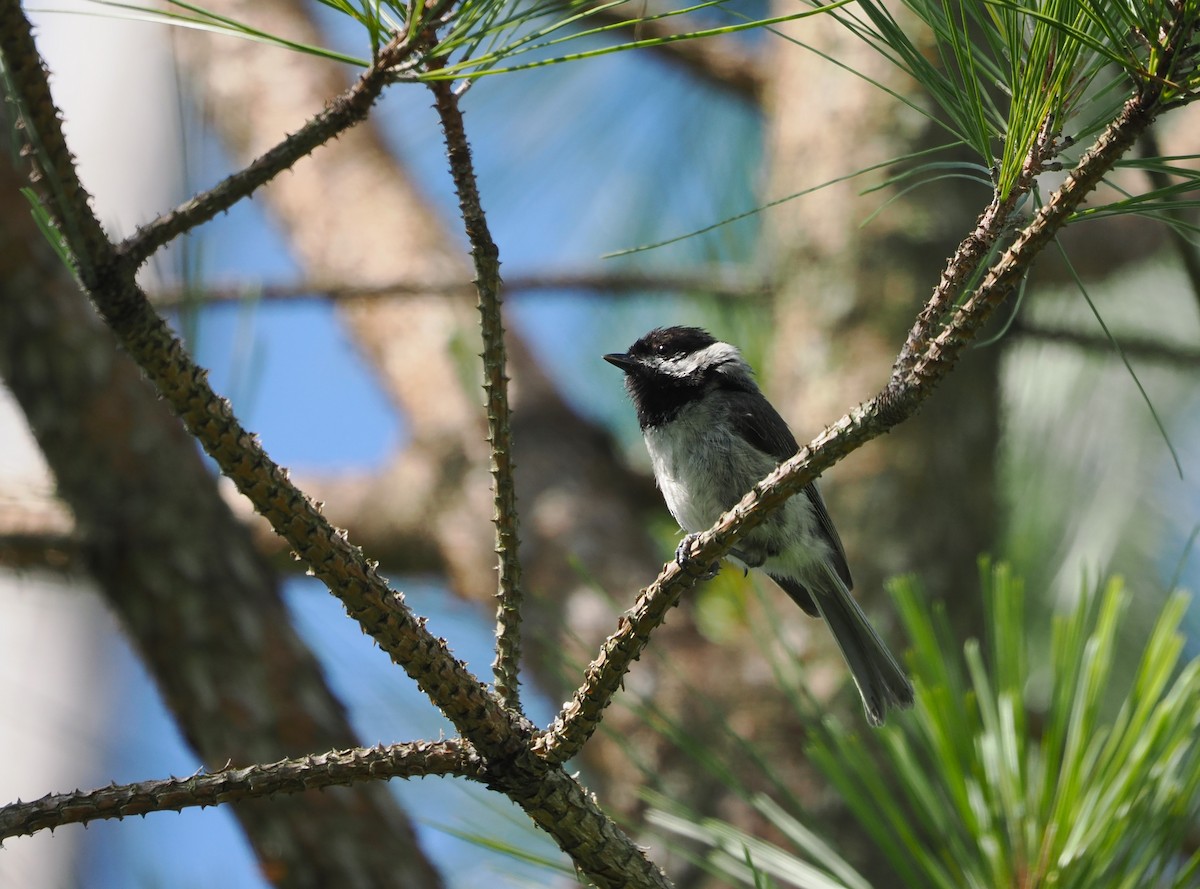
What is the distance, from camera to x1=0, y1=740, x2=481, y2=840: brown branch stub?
4.20 feet

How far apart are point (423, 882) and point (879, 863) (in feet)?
4.40

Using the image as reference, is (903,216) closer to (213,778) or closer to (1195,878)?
(1195,878)

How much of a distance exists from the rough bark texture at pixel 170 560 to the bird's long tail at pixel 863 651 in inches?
51.7

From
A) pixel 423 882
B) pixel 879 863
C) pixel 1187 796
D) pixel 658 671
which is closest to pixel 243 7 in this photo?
pixel 658 671

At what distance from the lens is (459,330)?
5.01 metres

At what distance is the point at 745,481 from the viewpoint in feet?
10.7

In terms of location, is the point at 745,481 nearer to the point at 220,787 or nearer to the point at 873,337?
the point at 873,337

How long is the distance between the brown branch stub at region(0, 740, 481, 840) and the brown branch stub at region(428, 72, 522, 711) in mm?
172

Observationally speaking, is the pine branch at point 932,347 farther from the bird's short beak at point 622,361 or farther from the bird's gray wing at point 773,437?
the bird's short beak at point 622,361

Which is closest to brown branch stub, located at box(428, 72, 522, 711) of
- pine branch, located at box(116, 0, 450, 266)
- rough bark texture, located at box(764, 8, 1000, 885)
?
pine branch, located at box(116, 0, 450, 266)

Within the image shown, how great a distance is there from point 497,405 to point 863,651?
1944mm

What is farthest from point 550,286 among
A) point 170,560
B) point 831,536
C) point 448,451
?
point 170,560

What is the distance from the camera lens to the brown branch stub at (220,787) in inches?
50.4

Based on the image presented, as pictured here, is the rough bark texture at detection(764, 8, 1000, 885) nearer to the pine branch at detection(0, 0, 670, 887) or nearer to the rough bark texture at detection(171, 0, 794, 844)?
the rough bark texture at detection(171, 0, 794, 844)
